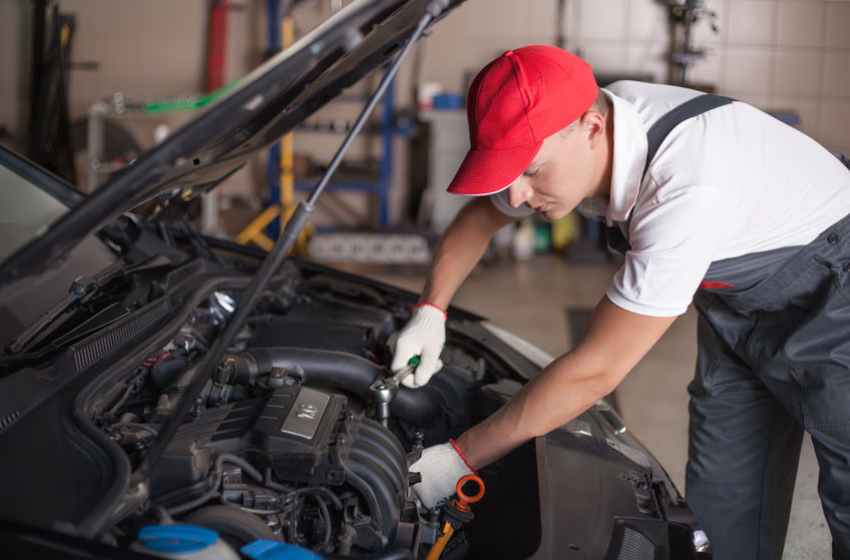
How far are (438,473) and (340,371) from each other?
1.04 feet

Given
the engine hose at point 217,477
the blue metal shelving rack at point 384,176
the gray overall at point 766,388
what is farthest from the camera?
the blue metal shelving rack at point 384,176

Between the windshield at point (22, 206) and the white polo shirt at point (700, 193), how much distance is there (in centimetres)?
120

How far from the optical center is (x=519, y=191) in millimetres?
1257

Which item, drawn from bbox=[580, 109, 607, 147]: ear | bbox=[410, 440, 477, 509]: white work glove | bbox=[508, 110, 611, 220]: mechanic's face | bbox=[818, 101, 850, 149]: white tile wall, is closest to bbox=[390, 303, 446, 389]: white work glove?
bbox=[410, 440, 477, 509]: white work glove

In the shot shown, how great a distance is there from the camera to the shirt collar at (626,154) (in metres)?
1.27

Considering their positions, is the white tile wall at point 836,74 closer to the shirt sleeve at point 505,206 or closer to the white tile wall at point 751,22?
the white tile wall at point 751,22

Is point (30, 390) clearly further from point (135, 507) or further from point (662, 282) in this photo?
point (662, 282)

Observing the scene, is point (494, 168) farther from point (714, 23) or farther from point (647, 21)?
point (714, 23)

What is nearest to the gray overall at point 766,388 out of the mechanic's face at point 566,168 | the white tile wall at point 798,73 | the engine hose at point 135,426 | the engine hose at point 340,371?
the mechanic's face at point 566,168

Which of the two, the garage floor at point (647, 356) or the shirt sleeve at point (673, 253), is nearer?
the shirt sleeve at point (673, 253)

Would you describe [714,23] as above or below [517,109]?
above

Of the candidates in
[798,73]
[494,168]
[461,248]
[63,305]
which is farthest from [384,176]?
[494,168]

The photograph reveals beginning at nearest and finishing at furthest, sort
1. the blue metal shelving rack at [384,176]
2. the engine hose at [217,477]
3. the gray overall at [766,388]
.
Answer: the engine hose at [217,477], the gray overall at [766,388], the blue metal shelving rack at [384,176]

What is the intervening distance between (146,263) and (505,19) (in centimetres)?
464
